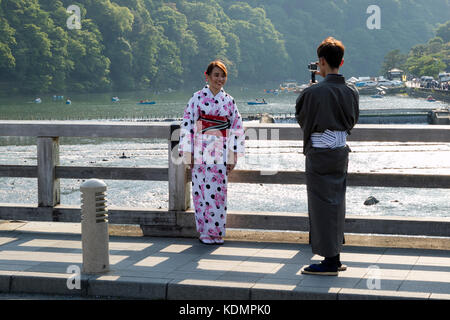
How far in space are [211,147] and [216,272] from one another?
1.35m

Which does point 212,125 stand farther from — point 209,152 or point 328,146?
point 328,146

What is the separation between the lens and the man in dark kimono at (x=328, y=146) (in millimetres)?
5078

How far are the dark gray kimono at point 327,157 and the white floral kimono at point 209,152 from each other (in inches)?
45.9

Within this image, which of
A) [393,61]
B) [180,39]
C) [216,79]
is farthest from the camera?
[393,61]

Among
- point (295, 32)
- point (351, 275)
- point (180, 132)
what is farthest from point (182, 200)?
point (295, 32)

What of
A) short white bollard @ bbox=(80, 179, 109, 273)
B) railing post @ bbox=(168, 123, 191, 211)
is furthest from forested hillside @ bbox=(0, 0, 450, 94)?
short white bollard @ bbox=(80, 179, 109, 273)

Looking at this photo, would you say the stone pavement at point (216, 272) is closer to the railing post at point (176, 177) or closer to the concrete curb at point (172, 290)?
the concrete curb at point (172, 290)

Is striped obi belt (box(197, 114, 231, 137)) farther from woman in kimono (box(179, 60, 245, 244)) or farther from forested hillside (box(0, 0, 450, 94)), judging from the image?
forested hillside (box(0, 0, 450, 94))

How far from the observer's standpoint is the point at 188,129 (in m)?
6.18

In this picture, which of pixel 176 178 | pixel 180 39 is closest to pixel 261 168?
pixel 176 178

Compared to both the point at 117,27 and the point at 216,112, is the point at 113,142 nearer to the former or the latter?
the point at 216,112

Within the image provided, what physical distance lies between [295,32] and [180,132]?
16665 centimetres
